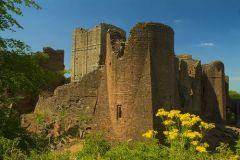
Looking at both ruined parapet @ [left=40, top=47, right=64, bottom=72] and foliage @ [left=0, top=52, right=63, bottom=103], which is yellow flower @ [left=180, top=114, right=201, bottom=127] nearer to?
foliage @ [left=0, top=52, right=63, bottom=103]

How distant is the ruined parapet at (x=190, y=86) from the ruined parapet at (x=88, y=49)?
14143 millimetres

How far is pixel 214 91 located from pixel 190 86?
6.20 metres

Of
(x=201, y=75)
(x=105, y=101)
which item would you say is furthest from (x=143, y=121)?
(x=201, y=75)

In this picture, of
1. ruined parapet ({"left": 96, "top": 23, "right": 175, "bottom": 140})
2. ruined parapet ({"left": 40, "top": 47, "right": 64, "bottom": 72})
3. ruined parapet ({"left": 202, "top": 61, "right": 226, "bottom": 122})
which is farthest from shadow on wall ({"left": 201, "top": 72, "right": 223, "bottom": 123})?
ruined parapet ({"left": 96, "top": 23, "right": 175, "bottom": 140})

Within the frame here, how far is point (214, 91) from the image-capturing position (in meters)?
41.1

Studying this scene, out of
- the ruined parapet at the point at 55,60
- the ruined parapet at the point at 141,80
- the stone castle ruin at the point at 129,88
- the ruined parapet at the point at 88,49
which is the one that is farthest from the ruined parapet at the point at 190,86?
the ruined parapet at the point at 88,49

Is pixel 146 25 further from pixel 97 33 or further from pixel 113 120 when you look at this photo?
pixel 97 33

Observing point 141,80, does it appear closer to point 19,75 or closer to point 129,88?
point 129,88

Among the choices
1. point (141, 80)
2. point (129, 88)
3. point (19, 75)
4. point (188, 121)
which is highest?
point (141, 80)

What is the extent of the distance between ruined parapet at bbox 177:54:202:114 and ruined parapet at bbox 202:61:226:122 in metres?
1.85

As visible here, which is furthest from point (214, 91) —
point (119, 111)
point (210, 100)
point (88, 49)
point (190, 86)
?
point (119, 111)

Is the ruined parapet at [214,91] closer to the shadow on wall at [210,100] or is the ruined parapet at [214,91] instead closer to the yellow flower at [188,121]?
the shadow on wall at [210,100]

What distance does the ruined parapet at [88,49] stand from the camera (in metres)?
51.8

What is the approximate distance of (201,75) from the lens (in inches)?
1586
